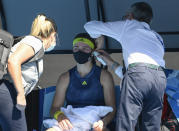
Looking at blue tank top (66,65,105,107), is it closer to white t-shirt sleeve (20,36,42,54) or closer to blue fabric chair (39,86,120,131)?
blue fabric chair (39,86,120,131)

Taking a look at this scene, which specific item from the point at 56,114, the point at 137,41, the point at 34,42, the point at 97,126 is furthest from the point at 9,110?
the point at 137,41

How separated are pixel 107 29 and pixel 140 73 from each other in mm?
514

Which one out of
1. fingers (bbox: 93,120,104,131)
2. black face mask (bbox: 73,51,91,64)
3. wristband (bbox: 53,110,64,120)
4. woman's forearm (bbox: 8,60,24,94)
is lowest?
fingers (bbox: 93,120,104,131)

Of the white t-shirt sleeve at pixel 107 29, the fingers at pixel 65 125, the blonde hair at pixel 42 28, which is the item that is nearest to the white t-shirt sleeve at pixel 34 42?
the blonde hair at pixel 42 28

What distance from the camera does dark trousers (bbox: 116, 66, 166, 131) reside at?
7.50ft

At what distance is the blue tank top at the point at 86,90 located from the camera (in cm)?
286

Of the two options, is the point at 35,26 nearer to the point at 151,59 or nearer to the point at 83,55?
the point at 83,55

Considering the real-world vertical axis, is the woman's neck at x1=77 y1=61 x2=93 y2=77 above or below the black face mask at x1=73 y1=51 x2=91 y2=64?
below

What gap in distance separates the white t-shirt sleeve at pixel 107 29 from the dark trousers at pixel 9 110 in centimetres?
87

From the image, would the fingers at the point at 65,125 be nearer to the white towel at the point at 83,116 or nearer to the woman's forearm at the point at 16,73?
the white towel at the point at 83,116

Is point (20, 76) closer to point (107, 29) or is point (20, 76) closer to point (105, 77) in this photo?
point (107, 29)

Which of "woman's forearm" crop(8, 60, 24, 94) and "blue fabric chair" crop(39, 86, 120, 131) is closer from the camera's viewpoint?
"woman's forearm" crop(8, 60, 24, 94)

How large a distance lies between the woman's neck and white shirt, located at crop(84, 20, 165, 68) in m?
0.46

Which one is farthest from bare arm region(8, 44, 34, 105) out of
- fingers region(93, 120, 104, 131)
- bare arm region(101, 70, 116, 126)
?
bare arm region(101, 70, 116, 126)
